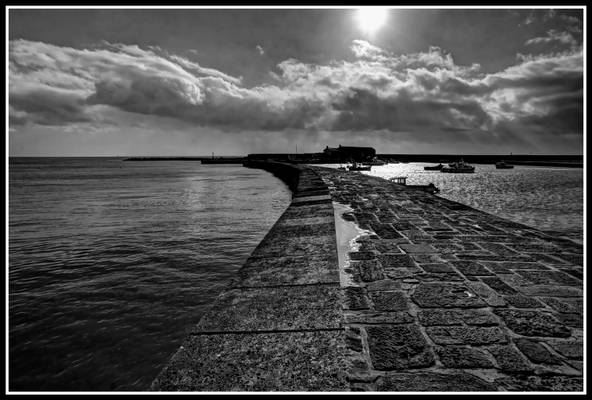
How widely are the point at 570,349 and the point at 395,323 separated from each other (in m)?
1.13

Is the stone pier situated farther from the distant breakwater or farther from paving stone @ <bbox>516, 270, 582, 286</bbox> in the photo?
the distant breakwater

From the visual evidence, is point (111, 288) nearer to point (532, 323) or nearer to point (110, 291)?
point (110, 291)

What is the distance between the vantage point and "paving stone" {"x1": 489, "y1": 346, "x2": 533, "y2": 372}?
A: 190 centimetres

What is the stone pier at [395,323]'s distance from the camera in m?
1.80

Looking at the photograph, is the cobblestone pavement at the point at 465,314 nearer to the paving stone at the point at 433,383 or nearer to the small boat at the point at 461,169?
the paving stone at the point at 433,383

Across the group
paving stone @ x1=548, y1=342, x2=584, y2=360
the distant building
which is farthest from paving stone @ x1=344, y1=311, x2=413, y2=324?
the distant building

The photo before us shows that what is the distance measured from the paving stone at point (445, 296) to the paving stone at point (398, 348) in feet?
1.62

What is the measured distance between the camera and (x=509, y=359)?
1979 mm

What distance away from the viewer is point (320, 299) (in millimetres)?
2686

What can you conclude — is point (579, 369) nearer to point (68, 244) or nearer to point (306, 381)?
point (306, 381)

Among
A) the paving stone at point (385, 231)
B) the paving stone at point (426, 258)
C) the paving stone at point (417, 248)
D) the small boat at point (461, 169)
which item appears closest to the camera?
the paving stone at point (426, 258)

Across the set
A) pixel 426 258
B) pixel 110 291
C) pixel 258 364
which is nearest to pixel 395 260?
pixel 426 258

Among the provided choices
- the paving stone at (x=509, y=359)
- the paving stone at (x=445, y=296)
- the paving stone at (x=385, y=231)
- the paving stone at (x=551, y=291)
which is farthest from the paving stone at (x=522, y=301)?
the paving stone at (x=385, y=231)

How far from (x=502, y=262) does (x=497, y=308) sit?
142cm
